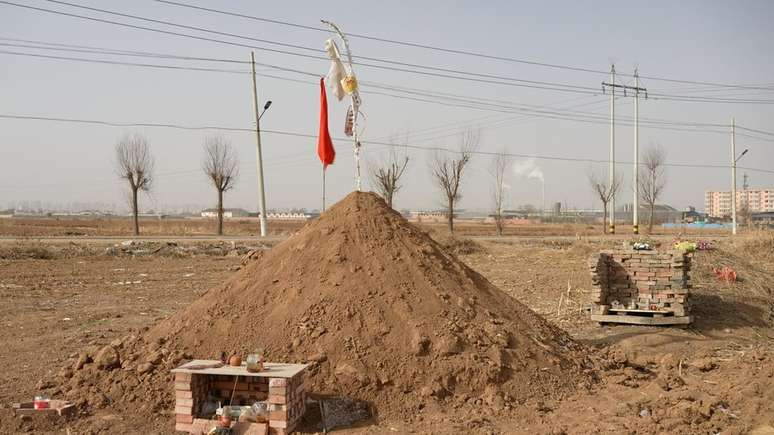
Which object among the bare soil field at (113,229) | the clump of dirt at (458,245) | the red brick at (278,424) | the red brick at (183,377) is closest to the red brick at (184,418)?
the red brick at (183,377)

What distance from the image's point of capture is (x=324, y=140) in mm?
9734

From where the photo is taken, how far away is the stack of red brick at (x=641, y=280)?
1078 centimetres

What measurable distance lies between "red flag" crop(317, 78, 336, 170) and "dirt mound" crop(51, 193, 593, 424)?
73.7 inches

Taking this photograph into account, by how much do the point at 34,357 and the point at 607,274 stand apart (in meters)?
8.90

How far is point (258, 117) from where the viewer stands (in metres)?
25.3

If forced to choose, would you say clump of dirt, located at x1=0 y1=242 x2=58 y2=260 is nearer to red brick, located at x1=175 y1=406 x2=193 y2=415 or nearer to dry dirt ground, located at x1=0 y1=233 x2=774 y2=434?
dry dirt ground, located at x1=0 y1=233 x2=774 y2=434

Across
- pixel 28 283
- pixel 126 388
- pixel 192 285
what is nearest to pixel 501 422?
pixel 126 388

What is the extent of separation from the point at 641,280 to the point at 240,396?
7800 mm

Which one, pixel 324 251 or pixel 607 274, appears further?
pixel 607 274

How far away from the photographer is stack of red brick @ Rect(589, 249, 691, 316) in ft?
35.4

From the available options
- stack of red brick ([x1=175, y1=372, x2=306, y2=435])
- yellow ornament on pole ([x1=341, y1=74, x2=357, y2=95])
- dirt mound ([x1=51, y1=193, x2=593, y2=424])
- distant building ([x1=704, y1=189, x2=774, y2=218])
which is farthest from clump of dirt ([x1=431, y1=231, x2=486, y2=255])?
distant building ([x1=704, y1=189, x2=774, y2=218])

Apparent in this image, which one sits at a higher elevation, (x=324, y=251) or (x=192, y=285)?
(x=324, y=251)

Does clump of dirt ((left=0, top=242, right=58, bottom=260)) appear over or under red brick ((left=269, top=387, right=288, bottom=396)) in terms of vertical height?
over

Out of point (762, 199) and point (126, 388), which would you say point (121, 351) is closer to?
point (126, 388)
